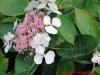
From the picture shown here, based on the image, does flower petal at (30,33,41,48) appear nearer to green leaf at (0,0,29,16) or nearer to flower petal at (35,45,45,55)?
flower petal at (35,45,45,55)

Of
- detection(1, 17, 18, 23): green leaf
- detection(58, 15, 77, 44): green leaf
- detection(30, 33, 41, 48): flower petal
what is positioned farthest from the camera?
detection(1, 17, 18, 23): green leaf

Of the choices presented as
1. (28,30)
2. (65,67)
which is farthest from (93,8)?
(28,30)

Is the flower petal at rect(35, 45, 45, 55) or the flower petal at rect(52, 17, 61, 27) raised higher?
the flower petal at rect(52, 17, 61, 27)

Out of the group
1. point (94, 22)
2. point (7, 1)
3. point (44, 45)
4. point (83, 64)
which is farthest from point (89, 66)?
point (7, 1)

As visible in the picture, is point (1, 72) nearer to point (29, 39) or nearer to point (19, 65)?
point (19, 65)

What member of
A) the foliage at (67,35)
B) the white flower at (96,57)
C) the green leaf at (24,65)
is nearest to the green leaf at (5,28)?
the foliage at (67,35)

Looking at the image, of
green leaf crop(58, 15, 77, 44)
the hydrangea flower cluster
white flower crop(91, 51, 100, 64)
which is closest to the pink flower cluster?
the hydrangea flower cluster
